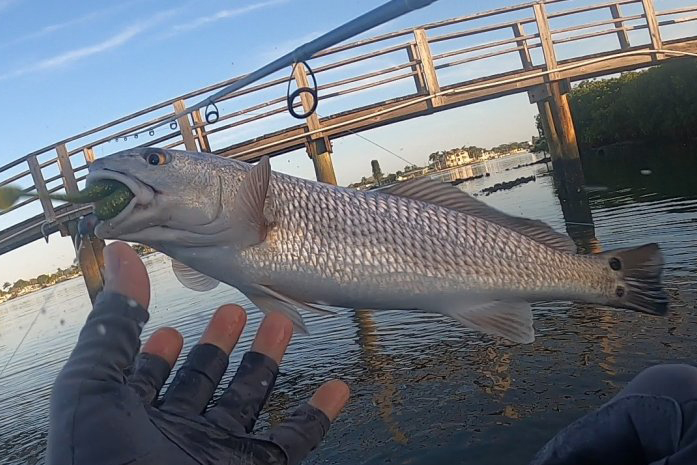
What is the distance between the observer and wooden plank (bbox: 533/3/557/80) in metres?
13.2

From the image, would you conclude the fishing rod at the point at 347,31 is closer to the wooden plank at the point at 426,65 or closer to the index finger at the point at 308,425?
the index finger at the point at 308,425

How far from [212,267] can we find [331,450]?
3.82m

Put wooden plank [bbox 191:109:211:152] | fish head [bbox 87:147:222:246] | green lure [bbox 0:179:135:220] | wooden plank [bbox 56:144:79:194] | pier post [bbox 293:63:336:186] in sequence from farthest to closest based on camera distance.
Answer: pier post [bbox 293:63:336:186], wooden plank [bbox 56:144:79:194], wooden plank [bbox 191:109:211:152], fish head [bbox 87:147:222:246], green lure [bbox 0:179:135:220]

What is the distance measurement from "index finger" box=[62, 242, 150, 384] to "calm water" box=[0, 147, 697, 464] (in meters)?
1.06

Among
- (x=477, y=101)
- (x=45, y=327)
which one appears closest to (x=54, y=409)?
(x=477, y=101)

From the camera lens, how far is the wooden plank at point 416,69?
10.7 metres

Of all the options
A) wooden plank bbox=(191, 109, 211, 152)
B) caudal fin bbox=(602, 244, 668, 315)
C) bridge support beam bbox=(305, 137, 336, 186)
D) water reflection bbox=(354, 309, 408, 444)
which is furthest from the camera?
bridge support beam bbox=(305, 137, 336, 186)

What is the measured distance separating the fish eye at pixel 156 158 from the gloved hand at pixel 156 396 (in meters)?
0.55

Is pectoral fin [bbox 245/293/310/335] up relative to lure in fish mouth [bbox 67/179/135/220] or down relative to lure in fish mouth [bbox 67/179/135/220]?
down

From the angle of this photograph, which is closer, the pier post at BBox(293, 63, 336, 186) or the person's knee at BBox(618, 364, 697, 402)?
the person's knee at BBox(618, 364, 697, 402)

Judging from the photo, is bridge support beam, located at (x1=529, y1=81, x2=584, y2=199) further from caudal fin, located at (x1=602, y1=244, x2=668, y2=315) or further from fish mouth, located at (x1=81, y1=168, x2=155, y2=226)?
fish mouth, located at (x1=81, y1=168, x2=155, y2=226)

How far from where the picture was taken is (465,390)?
602cm

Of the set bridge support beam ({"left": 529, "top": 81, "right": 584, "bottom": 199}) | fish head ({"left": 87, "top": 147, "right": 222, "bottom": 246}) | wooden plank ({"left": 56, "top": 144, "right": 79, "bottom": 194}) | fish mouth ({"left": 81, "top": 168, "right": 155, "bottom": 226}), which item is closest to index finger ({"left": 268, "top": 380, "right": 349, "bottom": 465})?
fish head ({"left": 87, "top": 147, "right": 222, "bottom": 246})

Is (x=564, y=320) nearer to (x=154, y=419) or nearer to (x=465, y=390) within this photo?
(x=465, y=390)
